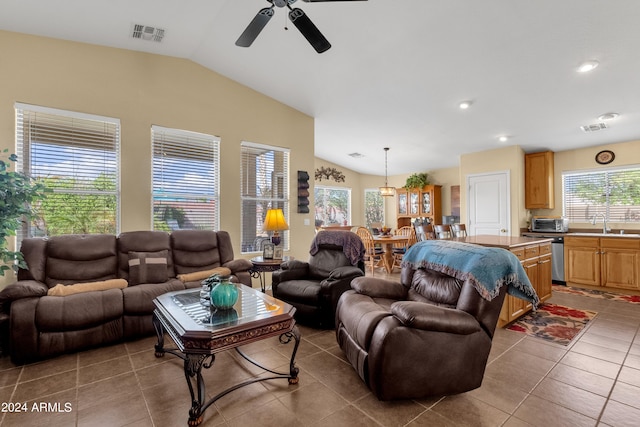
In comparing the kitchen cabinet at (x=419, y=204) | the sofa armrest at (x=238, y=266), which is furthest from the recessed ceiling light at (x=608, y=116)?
the sofa armrest at (x=238, y=266)

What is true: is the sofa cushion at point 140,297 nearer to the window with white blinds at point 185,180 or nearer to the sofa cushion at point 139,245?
the sofa cushion at point 139,245

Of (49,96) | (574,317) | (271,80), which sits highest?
(271,80)

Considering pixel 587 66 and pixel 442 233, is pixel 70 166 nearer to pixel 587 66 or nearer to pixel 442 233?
pixel 442 233

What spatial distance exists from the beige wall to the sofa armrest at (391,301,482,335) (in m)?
3.27

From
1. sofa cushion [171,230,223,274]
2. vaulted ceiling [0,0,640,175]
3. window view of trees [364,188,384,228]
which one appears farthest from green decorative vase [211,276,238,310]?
window view of trees [364,188,384,228]

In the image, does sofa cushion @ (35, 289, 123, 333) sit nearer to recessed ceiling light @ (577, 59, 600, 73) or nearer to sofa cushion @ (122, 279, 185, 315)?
sofa cushion @ (122, 279, 185, 315)

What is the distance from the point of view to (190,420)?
66.7 inches

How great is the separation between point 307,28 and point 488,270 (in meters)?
2.23

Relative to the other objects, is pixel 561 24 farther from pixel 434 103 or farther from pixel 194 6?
→ pixel 194 6

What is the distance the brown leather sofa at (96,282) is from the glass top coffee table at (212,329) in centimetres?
61

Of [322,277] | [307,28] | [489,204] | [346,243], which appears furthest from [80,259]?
[489,204]

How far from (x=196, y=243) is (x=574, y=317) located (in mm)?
4676

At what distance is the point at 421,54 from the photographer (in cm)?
332

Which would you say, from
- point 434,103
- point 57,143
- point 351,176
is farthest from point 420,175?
point 57,143
